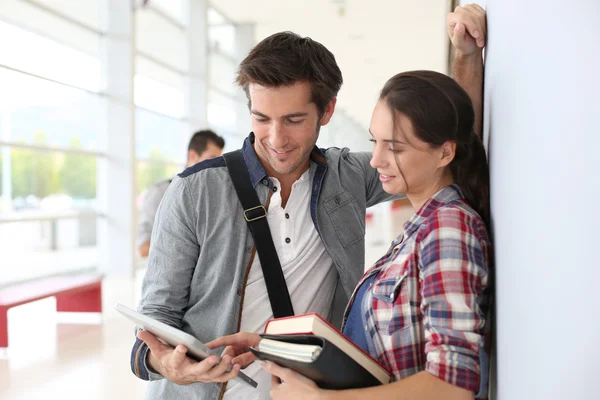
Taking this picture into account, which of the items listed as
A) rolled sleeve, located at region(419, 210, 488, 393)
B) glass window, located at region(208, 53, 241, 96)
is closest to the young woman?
rolled sleeve, located at region(419, 210, 488, 393)

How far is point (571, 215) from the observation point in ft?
1.83

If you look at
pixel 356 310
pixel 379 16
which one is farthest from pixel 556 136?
pixel 379 16

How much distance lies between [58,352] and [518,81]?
4.65 meters

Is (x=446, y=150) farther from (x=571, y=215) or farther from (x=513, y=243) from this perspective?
(x=571, y=215)

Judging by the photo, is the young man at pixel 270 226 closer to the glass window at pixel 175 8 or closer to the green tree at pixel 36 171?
the green tree at pixel 36 171

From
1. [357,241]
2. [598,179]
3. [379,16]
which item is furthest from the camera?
→ [379,16]

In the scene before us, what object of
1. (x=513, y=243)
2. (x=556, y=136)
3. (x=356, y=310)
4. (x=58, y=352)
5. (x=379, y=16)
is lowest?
(x=58, y=352)

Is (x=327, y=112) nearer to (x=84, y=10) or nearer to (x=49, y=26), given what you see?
(x=49, y=26)

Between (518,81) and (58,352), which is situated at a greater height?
(518,81)

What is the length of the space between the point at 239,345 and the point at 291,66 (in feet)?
2.62

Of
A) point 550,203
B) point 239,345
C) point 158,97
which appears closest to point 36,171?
point 158,97

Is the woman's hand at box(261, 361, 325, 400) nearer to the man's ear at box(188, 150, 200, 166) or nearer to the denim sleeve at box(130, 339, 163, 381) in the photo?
the denim sleeve at box(130, 339, 163, 381)

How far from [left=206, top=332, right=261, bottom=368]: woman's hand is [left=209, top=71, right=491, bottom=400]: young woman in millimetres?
150

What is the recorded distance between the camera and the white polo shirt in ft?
5.47
